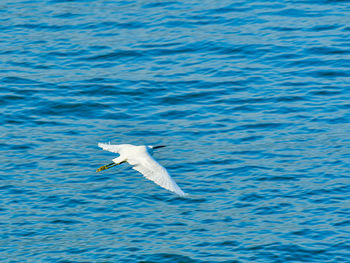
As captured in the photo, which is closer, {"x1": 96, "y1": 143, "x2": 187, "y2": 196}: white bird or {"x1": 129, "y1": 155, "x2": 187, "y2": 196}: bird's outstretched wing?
{"x1": 129, "y1": 155, "x2": 187, "y2": 196}: bird's outstretched wing

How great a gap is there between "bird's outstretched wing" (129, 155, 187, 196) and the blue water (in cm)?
132

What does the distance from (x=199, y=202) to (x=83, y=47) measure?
1091cm

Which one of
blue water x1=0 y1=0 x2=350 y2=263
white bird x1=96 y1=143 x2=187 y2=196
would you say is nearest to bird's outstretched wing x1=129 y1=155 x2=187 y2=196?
white bird x1=96 y1=143 x2=187 y2=196

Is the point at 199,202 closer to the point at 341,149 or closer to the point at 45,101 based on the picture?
the point at 341,149

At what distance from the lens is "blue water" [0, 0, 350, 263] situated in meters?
17.2

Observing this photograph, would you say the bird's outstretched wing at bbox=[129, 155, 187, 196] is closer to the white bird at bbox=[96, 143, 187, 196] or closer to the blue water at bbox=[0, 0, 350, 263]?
the white bird at bbox=[96, 143, 187, 196]

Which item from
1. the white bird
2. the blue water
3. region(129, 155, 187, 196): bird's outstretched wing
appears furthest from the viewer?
the blue water

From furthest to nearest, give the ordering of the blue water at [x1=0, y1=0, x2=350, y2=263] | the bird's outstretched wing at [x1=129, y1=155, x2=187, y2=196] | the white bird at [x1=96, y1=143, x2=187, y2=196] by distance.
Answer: the blue water at [x1=0, y1=0, x2=350, y2=263]
the white bird at [x1=96, y1=143, x2=187, y2=196]
the bird's outstretched wing at [x1=129, y1=155, x2=187, y2=196]

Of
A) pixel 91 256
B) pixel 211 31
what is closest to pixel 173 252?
pixel 91 256

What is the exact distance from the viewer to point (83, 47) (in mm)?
27578

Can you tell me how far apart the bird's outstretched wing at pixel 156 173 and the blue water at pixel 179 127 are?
132 centimetres

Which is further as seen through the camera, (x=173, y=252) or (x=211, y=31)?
(x=211, y=31)

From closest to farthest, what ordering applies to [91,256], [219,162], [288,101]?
1. [91,256]
2. [219,162]
3. [288,101]

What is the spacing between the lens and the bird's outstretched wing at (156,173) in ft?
54.1
